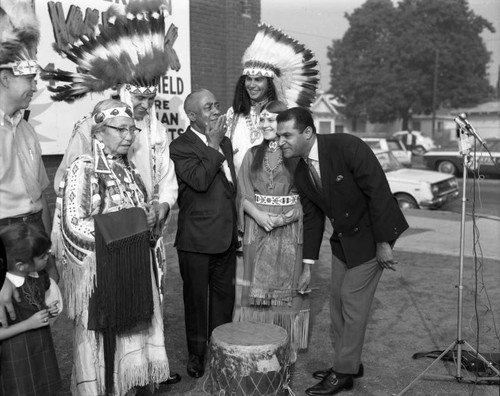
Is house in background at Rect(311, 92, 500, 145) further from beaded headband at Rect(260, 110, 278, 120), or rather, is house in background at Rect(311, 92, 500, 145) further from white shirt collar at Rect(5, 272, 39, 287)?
white shirt collar at Rect(5, 272, 39, 287)

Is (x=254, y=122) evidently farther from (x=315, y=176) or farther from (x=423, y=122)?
(x=423, y=122)

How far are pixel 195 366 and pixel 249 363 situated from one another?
105 centimetres

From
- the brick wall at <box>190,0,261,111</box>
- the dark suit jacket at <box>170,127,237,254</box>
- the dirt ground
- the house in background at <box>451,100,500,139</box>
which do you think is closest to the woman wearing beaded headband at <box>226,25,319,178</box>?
the dark suit jacket at <box>170,127,237,254</box>

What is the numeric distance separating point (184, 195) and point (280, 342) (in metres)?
1.37

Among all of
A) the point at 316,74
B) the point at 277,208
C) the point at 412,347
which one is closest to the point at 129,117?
the point at 277,208

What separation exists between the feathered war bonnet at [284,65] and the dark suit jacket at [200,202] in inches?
36.1

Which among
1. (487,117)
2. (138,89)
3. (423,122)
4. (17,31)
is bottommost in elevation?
(138,89)

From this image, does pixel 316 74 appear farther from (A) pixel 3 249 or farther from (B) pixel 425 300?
(A) pixel 3 249

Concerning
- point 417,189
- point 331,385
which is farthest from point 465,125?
point 417,189

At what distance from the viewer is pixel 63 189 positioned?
11.0 feet

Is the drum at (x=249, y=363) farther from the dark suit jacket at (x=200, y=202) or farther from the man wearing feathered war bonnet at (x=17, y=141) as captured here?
the man wearing feathered war bonnet at (x=17, y=141)

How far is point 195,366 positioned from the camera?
4277 millimetres

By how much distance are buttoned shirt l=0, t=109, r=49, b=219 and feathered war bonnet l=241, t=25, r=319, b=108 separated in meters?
1.79

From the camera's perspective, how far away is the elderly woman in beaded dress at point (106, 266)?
130 inches
